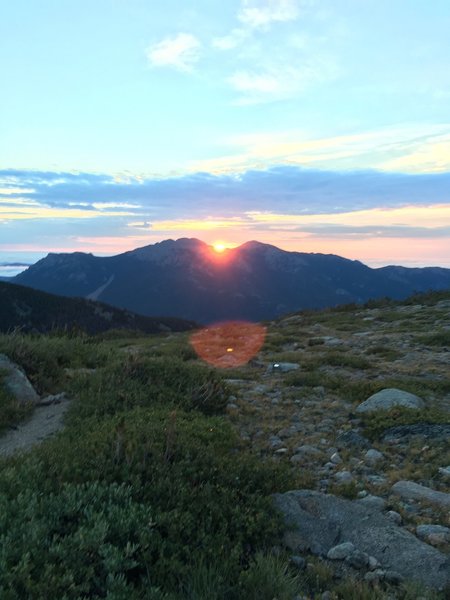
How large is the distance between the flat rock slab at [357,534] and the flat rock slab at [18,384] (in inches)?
221

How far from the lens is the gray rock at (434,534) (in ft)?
15.6

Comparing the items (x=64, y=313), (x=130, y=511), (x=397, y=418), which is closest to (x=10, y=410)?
(x=130, y=511)

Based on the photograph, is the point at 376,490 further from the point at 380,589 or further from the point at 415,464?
the point at 380,589

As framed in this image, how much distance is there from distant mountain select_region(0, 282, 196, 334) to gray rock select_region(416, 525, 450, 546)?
120572 mm

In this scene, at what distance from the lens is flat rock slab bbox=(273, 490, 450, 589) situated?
14.1ft

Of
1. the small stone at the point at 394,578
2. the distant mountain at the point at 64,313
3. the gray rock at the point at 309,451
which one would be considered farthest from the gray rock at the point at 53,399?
the distant mountain at the point at 64,313

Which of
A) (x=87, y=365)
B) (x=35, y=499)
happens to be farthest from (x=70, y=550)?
(x=87, y=365)

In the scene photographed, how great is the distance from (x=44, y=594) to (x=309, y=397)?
748 cm

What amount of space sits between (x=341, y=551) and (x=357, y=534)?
0.37 m

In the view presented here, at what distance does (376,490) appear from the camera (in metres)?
5.88

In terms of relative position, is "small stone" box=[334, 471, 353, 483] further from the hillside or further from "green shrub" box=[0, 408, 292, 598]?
"green shrub" box=[0, 408, 292, 598]

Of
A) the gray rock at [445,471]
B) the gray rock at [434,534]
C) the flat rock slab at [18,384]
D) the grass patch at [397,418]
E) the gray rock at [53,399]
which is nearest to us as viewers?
the gray rock at [434,534]

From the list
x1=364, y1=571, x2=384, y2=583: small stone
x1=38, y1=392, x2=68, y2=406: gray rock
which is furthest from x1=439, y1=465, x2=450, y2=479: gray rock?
x1=38, y1=392, x2=68, y2=406: gray rock

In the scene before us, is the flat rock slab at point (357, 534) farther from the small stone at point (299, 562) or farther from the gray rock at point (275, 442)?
the gray rock at point (275, 442)
